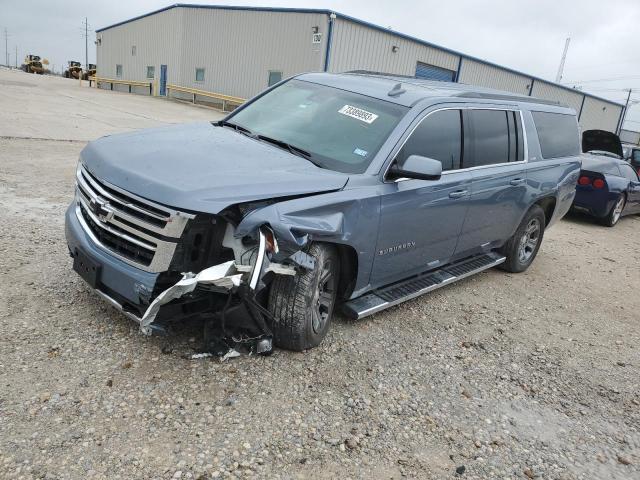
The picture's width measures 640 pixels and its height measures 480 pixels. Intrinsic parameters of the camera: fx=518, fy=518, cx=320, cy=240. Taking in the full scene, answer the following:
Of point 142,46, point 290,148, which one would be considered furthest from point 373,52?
point 290,148

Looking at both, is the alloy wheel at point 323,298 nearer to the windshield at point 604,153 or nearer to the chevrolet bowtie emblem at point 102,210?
the chevrolet bowtie emblem at point 102,210

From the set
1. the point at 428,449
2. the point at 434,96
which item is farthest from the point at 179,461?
the point at 434,96

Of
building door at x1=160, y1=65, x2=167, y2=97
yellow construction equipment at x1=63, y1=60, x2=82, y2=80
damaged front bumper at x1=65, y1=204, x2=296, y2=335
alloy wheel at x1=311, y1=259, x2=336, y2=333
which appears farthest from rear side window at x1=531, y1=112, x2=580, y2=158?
yellow construction equipment at x1=63, y1=60, x2=82, y2=80

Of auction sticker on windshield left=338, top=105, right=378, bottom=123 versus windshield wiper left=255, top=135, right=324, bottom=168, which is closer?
windshield wiper left=255, top=135, right=324, bottom=168

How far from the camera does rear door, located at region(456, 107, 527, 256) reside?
15.1ft

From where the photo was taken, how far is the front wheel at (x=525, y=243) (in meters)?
5.77

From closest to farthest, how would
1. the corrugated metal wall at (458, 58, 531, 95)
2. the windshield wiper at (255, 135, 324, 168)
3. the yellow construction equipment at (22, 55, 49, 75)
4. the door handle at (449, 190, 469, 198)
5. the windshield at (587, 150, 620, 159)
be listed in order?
the windshield wiper at (255, 135, 324, 168)
the door handle at (449, 190, 469, 198)
the windshield at (587, 150, 620, 159)
the corrugated metal wall at (458, 58, 531, 95)
the yellow construction equipment at (22, 55, 49, 75)

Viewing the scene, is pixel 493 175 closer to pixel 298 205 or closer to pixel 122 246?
pixel 298 205

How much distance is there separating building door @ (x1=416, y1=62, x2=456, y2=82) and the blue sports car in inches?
688

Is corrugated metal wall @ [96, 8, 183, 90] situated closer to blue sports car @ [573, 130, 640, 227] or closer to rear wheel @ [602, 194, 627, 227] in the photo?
blue sports car @ [573, 130, 640, 227]

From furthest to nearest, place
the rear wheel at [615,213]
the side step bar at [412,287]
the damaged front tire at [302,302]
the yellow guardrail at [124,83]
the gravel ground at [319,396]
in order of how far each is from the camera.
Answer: the yellow guardrail at [124,83]
the rear wheel at [615,213]
the side step bar at [412,287]
the damaged front tire at [302,302]
the gravel ground at [319,396]

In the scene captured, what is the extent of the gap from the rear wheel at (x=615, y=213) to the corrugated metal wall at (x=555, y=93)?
82.4 ft

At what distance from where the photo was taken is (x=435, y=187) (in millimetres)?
4062

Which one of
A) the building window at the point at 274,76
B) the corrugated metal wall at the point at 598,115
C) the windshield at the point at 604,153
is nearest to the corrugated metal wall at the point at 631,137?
the corrugated metal wall at the point at 598,115
